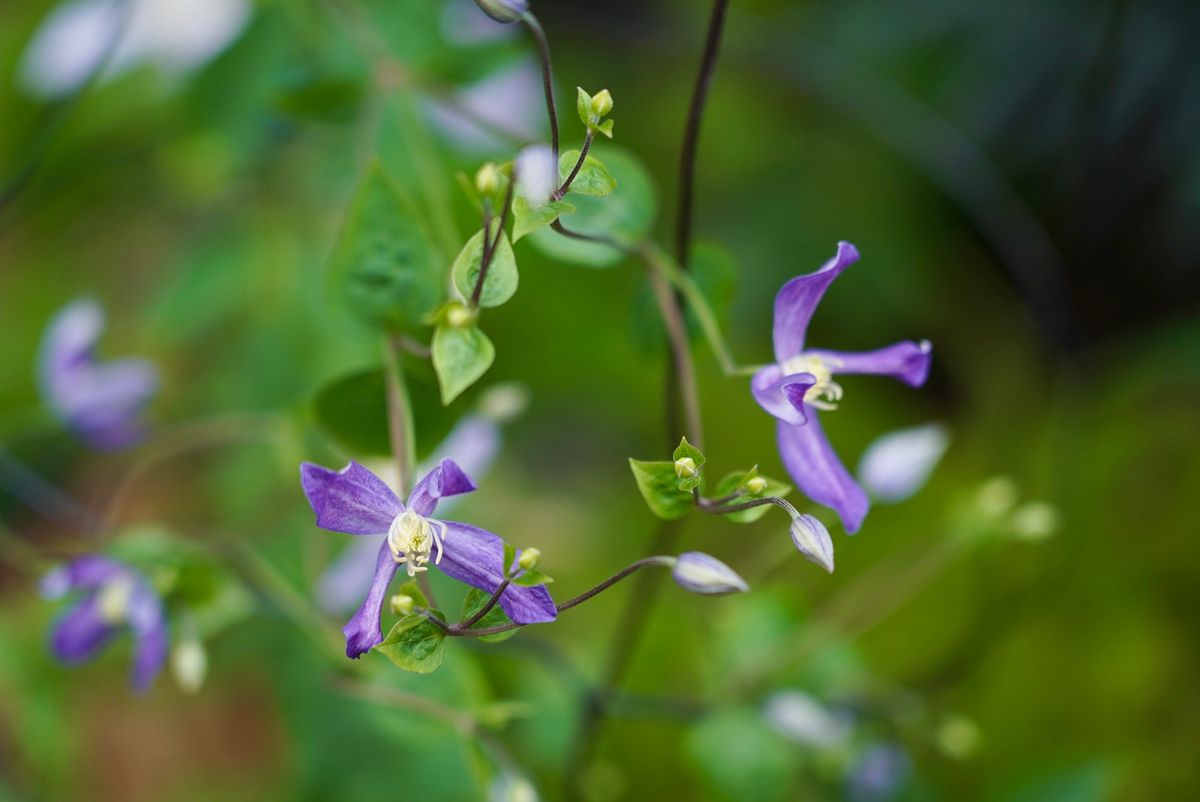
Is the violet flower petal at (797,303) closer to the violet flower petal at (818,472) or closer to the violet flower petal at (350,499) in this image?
the violet flower petal at (818,472)

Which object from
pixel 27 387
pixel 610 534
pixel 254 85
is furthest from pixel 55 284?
pixel 610 534

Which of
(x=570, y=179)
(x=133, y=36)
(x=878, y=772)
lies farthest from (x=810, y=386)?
(x=133, y=36)

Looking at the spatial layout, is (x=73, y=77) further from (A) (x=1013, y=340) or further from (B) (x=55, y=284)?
(A) (x=1013, y=340)

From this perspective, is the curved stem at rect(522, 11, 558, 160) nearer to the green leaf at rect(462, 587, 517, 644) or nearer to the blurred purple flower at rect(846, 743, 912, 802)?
the green leaf at rect(462, 587, 517, 644)

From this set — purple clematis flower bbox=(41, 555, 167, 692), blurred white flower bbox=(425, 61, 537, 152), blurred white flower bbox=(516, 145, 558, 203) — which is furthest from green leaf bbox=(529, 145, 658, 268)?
blurred white flower bbox=(425, 61, 537, 152)

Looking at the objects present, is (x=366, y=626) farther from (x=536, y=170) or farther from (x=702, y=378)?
(x=702, y=378)

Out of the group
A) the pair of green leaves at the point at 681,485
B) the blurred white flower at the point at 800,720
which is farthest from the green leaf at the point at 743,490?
the blurred white flower at the point at 800,720
